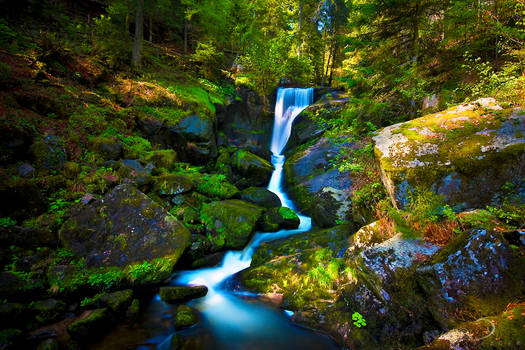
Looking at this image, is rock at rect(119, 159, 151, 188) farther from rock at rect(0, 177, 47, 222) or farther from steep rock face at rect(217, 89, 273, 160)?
steep rock face at rect(217, 89, 273, 160)

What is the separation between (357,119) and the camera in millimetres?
8547

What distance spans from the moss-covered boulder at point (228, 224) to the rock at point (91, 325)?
310cm

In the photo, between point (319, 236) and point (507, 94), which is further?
point (319, 236)

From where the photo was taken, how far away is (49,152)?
6.31 meters

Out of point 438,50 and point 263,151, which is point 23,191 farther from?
point 438,50

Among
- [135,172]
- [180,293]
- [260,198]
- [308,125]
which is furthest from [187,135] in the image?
[180,293]

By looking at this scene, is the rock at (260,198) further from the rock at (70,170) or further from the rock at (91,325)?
the rock at (91,325)

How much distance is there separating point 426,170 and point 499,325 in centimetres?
321

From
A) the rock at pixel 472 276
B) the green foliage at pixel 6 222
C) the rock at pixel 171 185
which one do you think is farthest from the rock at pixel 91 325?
the rock at pixel 472 276

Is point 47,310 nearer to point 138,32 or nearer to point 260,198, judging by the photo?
point 260,198

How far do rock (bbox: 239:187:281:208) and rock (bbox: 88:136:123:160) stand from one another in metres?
4.76

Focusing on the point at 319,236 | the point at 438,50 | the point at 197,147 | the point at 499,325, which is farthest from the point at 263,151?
the point at 499,325

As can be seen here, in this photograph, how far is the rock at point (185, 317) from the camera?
14.8 ft

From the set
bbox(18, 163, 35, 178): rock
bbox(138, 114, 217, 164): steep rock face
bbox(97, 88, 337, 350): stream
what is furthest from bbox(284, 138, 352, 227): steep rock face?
bbox(18, 163, 35, 178): rock
